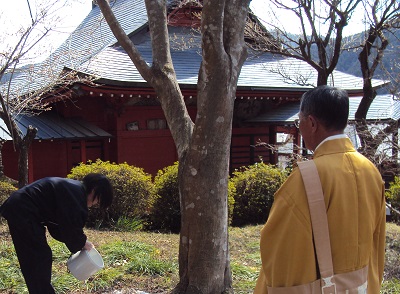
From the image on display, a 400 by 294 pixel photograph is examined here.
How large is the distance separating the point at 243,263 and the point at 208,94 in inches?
109

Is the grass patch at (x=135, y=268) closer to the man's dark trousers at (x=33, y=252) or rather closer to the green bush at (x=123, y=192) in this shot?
the man's dark trousers at (x=33, y=252)

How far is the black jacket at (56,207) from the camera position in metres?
3.41

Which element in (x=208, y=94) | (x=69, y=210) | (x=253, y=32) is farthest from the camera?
(x=253, y=32)

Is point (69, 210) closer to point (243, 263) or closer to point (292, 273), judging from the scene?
point (292, 273)

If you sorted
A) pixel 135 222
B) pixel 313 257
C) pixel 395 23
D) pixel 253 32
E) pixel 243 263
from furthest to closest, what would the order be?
1. pixel 253 32
2. pixel 135 222
3. pixel 395 23
4. pixel 243 263
5. pixel 313 257

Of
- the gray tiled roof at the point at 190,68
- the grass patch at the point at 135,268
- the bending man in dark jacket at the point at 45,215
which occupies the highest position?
the gray tiled roof at the point at 190,68

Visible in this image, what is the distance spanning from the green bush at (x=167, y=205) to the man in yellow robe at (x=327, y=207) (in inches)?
259

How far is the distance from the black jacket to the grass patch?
1309 mm

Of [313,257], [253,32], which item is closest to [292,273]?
[313,257]

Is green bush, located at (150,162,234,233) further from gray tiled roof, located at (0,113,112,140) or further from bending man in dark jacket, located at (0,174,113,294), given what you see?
bending man in dark jacket, located at (0,174,113,294)

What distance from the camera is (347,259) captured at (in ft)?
6.03

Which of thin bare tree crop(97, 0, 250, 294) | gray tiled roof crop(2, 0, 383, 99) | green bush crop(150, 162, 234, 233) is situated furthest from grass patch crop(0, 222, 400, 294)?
gray tiled roof crop(2, 0, 383, 99)

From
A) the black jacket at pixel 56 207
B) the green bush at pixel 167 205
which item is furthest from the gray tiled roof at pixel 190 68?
the black jacket at pixel 56 207

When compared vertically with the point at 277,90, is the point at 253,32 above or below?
above
